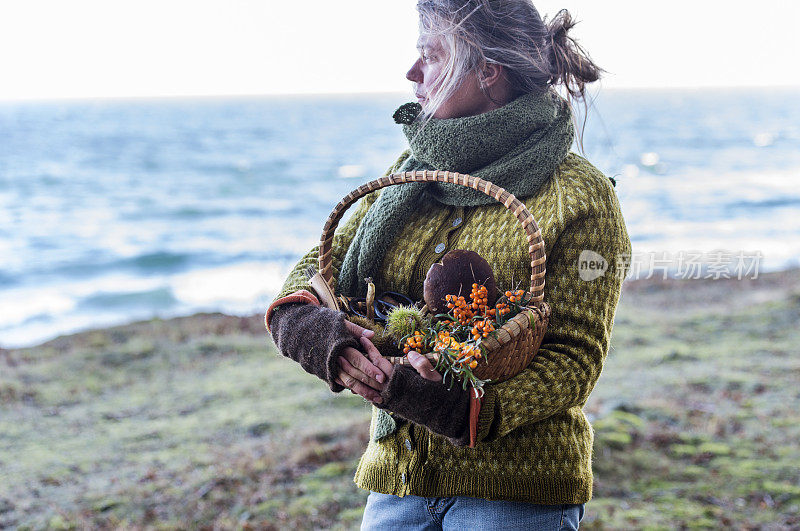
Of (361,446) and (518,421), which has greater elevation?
(518,421)

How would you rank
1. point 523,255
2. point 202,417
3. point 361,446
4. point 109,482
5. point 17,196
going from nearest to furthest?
point 523,255 → point 109,482 → point 361,446 → point 202,417 → point 17,196

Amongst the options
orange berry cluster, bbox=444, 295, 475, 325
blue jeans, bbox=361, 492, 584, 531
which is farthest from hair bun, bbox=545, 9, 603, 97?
blue jeans, bbox=361, 492, 584, 531

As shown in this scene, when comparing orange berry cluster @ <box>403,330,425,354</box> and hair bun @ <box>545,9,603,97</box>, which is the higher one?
hair bun @ <box>545,9,603,97</box>

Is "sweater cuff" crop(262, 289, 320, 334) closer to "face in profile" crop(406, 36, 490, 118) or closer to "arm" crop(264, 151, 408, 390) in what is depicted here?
"arm" crop(264, 151, 408, 390)

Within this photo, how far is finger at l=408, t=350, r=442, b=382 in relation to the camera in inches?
A: 50.2

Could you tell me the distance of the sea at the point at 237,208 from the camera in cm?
1342

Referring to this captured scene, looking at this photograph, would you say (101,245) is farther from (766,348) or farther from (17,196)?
(766,348)

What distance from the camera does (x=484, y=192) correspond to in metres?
1.51

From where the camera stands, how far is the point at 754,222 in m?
19.2

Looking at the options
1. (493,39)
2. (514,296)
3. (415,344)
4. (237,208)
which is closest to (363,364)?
(415,344)

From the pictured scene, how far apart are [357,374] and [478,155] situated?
0.66 meters

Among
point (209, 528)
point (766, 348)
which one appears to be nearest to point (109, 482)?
point (209, 528)

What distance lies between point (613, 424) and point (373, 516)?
306 cm

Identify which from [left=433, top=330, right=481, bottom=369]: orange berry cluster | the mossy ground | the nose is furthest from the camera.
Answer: the mossy ground
